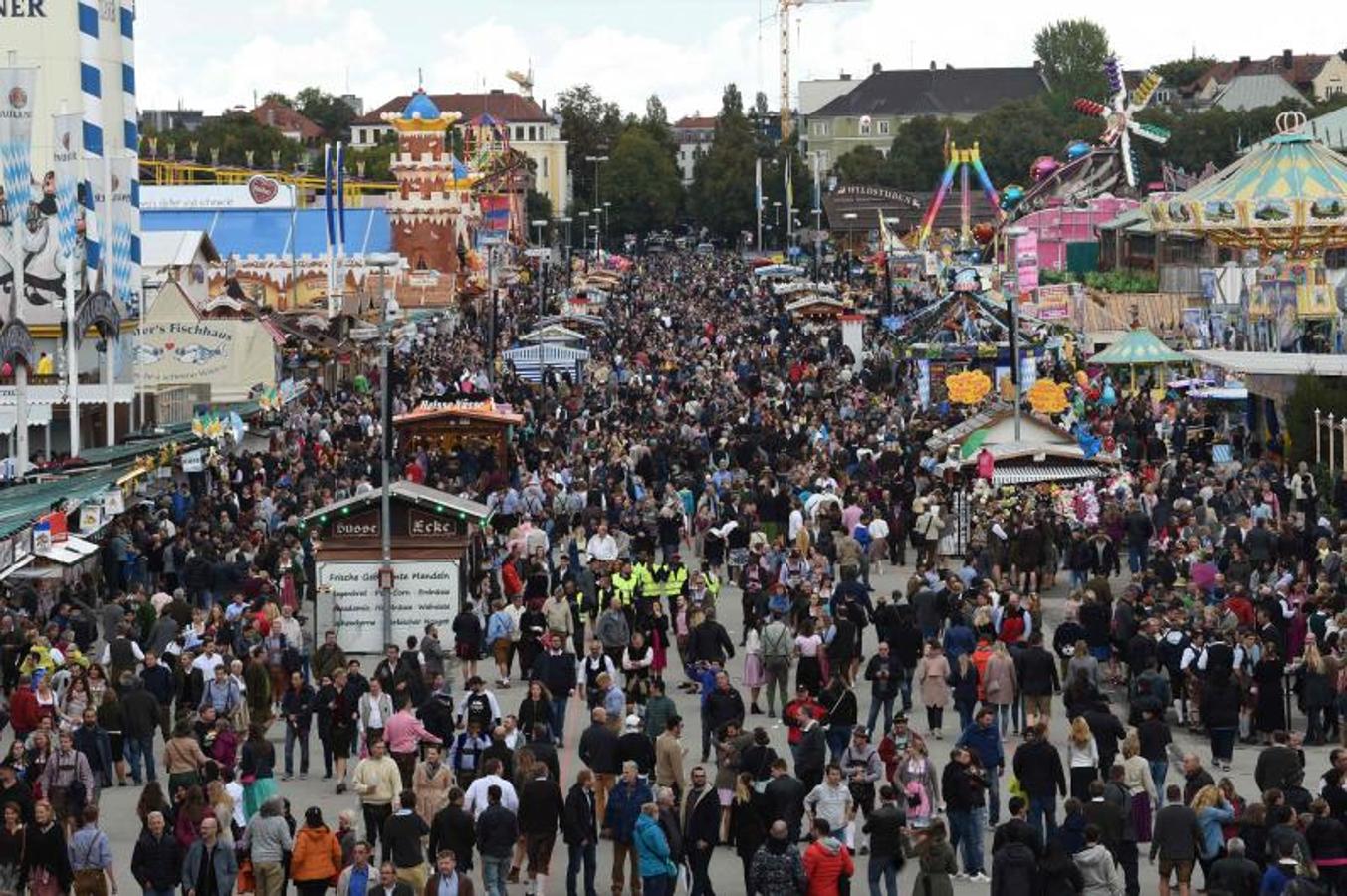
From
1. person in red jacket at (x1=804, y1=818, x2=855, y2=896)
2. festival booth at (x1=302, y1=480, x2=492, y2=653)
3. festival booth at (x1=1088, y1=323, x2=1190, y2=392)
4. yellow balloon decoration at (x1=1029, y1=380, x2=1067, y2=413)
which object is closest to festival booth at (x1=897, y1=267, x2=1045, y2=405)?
festival booth at (x1=1088, y1=323, x2=1190, y2=392)

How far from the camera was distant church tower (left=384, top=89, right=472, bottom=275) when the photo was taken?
3920 inches

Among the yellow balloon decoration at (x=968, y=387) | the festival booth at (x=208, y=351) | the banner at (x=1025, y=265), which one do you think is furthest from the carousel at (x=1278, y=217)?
the festival booth at (x=208, y=351)

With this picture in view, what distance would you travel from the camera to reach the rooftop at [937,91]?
618 feet

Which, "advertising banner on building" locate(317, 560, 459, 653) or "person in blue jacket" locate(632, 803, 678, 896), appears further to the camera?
"advertising banner on building" locate(317, 560, 459, 653)

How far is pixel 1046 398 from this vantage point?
1449 inches

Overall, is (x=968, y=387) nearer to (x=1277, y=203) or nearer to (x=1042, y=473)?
(x=1042, y=473)

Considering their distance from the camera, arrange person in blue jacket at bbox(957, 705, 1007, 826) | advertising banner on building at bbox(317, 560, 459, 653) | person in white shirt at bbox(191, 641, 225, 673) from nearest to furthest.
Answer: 1. person in blue jacket at bbox(957, 705, 1007, 826)
2. person in white shirt at bbox(191, 641, 225, 673)
3. advertising banner on building at bbox(317, 560, 459, 653)

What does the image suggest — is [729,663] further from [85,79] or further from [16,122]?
[85,79]

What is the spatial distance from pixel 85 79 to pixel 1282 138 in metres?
20.1

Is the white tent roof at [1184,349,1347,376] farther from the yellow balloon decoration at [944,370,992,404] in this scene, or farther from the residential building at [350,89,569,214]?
the residential building at [350,89,569,214]

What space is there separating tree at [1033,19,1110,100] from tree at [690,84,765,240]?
19.2 metres

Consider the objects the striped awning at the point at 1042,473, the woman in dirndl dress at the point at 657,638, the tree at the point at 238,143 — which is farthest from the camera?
the tree at the point at 238,143

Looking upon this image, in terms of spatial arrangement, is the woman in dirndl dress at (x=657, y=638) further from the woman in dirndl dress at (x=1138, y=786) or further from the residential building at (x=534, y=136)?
the residential building at (x=534, y=136)

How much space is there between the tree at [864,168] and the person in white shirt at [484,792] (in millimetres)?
135523
